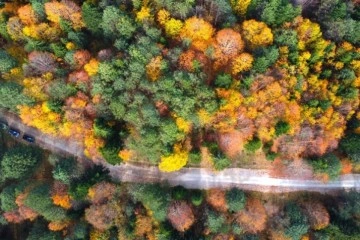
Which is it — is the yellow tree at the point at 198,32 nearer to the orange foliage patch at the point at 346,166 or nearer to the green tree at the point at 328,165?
the green tree at the point at 328,165

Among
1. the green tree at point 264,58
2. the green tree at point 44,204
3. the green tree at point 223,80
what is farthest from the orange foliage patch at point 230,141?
the green tree at point 44,204

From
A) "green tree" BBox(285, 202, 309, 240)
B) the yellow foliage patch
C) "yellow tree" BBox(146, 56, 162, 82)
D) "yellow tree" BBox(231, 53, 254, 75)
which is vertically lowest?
"green tree" BBox(285, 202, 309, 240)

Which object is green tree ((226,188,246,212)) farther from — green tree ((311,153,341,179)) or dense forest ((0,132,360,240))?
green tree ((311,153,341,179))

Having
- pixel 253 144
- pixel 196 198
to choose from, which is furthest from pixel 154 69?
pixel 196 198

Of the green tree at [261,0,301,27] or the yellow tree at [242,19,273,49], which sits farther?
the green tree at [261,0,301,27]

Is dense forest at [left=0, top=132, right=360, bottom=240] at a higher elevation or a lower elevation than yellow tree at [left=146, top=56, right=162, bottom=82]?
lower

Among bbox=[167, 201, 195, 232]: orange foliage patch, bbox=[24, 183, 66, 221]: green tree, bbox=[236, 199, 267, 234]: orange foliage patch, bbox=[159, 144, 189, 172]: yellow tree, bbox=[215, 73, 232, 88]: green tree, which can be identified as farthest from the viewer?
bbox=[236, 199, 267, 234]: orange foliage patch

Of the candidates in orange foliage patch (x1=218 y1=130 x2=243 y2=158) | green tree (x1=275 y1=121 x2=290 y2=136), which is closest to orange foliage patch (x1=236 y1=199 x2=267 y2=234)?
orange foliage patch (x1=218 y1=130 x2=243 y2=158)
